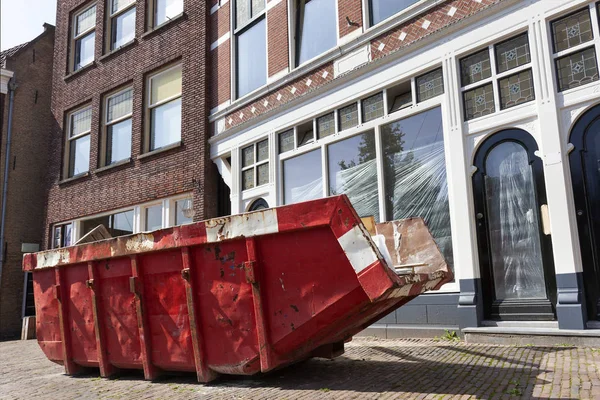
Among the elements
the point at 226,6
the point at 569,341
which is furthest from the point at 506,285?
the point at 226,6

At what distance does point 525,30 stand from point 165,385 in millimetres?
6243

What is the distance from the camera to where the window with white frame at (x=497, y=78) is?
6.46 meters

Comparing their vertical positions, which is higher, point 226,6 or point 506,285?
point 226,6

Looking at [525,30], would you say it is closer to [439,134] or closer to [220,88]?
[439,134]

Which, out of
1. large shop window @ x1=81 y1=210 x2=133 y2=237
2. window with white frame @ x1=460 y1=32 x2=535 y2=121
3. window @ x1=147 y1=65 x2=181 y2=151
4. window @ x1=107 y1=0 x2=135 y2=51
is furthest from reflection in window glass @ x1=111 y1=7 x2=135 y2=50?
window with white frame @ x1=460 y1=32 x2=535 y2=121

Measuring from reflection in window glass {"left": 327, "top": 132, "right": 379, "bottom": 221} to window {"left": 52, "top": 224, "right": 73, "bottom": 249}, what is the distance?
9.97 metres

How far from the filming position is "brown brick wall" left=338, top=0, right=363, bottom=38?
8703mm

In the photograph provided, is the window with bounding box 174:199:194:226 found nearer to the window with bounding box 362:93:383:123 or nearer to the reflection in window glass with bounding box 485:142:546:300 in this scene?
the window with bounding box 362:93:383:123

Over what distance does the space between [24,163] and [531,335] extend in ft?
54.1

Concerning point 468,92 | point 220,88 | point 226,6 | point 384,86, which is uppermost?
point 226,6

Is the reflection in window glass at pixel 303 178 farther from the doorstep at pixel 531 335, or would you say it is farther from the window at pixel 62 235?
the window at pixel 62 235

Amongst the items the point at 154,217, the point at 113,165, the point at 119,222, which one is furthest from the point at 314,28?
the point at 119,222

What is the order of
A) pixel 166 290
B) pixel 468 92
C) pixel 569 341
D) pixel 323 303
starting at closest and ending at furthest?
1. pixel 323 303
2. pixel 166 290
3. pixel 569 341
4. pixel 468 92

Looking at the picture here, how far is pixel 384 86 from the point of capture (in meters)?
8.08
